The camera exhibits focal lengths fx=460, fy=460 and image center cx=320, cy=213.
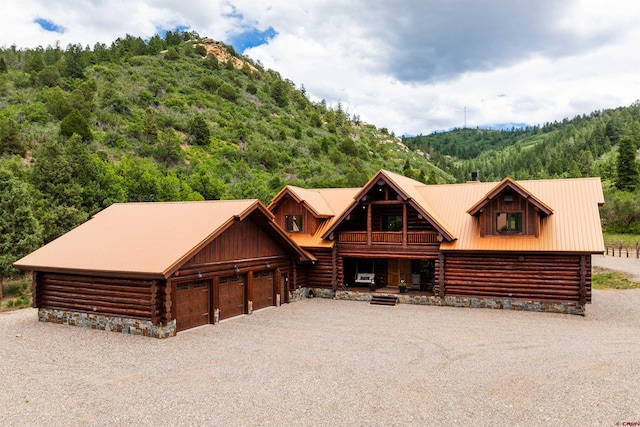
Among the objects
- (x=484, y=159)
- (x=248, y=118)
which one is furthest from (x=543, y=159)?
(x=248, y=118)

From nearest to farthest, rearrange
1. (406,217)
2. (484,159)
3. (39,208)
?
1. (406,217)
2. (39,208)
3. (484,159)

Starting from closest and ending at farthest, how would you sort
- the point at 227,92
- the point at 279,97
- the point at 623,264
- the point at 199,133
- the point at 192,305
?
1. the point at 192,305
2. the point at 623,264
3. the point at 199,133
4. the point at 227,92
5. the point at 279,97

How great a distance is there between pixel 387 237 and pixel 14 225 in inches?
808

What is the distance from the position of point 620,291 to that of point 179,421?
26.2 meters

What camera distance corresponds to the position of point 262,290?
21.5m

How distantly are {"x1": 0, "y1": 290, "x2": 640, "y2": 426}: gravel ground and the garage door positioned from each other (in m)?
0.66

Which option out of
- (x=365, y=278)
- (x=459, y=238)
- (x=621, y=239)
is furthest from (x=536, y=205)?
(x=621, y=239)

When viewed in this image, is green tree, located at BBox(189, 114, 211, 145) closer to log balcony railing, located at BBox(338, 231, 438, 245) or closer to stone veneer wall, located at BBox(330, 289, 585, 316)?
log balcony railing, located at BBox(338, 231, 438, 245)

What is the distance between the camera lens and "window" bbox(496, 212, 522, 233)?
2305 cm

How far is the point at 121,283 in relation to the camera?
650 inches

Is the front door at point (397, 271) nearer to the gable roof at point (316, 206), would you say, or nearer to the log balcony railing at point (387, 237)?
the log balcony railing at point (387, 237)

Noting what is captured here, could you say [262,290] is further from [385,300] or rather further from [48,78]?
[48,78]

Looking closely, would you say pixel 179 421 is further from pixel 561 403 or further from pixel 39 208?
pixel 39 208

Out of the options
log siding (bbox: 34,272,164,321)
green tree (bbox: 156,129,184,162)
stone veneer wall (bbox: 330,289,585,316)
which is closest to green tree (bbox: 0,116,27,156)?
green tree (bbox: 156,129,184,162)
